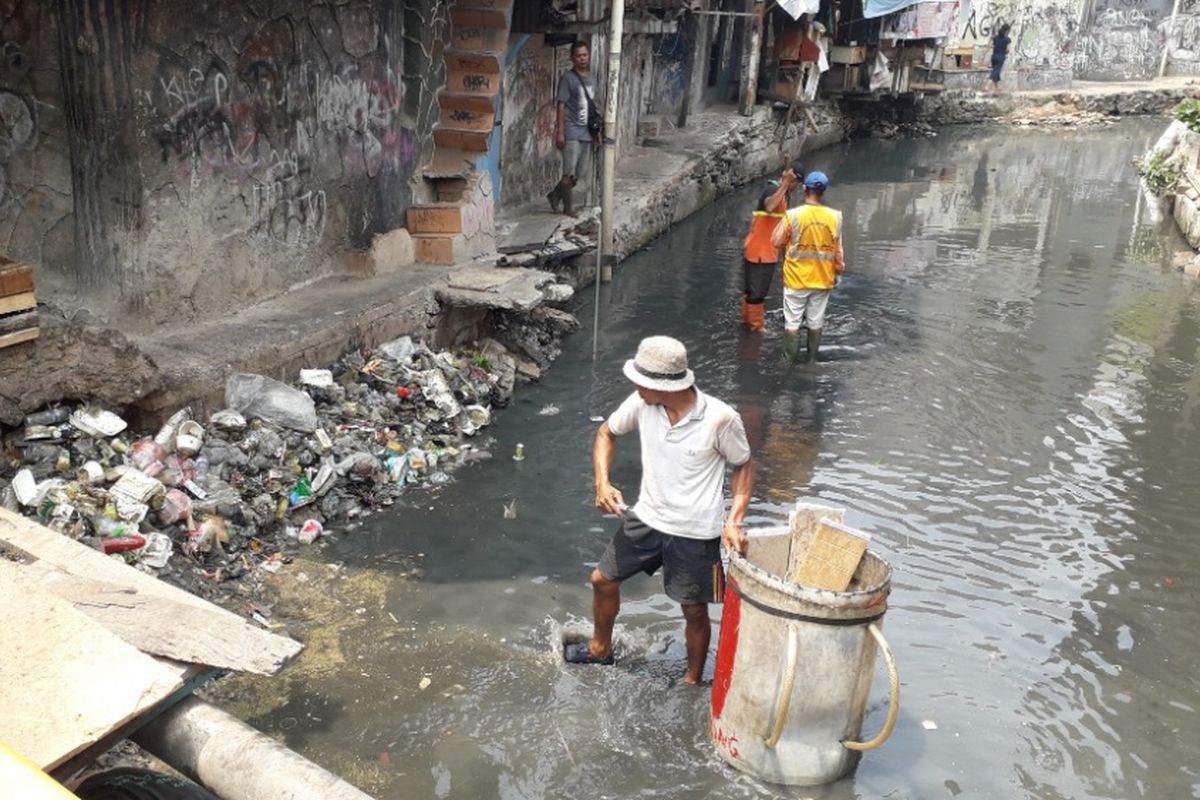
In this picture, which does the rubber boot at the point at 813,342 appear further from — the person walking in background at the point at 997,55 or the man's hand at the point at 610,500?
the person walking in background at the point at 997,55

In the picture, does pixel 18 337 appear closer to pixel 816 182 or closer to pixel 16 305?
pixel 16 305

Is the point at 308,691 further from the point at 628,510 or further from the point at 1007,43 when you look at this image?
the point at 1007,43

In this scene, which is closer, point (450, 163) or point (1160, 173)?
point (450, 163)

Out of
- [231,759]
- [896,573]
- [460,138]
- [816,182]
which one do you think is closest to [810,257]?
[816,182]

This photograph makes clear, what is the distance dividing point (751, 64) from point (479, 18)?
11.2m

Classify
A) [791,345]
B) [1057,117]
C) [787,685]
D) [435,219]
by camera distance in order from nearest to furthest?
[787,685] < [791,345] < [435,219] < [1057,117]

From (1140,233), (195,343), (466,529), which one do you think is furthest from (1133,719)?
(1140,233)

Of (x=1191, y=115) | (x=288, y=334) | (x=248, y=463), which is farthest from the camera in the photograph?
(x=1191, y=115)

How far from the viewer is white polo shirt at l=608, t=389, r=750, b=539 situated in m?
4.50

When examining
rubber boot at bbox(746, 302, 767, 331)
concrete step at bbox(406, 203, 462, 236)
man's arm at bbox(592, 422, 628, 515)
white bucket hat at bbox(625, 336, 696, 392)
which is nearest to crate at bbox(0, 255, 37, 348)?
man's arm at bbox(592, 422, 628, 515)

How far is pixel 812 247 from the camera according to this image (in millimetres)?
8945

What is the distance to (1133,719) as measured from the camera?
16.6 feet

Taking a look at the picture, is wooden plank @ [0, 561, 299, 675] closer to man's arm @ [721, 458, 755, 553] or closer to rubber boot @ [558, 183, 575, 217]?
man's arm @ [721, 458, 755, 553]

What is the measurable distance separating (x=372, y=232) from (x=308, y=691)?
17.7 feet
